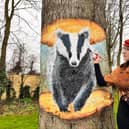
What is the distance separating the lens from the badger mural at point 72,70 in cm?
516

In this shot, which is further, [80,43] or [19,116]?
[19,116]

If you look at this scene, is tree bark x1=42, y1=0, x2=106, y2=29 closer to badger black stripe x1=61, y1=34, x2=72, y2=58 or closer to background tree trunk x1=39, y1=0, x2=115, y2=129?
background tree trunk x1=39, y1=0, x2=115, y2=129

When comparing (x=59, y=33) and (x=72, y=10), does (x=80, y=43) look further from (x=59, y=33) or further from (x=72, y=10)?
(x=72, y=10)

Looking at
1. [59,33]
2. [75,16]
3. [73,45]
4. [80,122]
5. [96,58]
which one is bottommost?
[80,122]

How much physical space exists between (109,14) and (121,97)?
25267 millimetres

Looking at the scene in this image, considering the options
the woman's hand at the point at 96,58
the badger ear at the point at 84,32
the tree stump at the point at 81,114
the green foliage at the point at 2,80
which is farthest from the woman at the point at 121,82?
the green foliage at the point at 2,80

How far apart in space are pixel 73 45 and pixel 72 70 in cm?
27

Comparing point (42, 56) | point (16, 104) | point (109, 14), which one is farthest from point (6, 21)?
point (42, 56)

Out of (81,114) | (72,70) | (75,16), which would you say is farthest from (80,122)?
(75,16)

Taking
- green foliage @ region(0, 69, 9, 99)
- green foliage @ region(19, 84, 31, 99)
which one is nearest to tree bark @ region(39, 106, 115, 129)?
green foliage @ region(0, 69, 9, 99)

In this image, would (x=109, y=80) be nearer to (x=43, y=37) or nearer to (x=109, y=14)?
(x=43, y=37)

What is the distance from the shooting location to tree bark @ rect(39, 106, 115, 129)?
205 inches

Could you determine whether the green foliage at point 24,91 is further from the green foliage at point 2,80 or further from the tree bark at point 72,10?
the tree bark at point 72,10

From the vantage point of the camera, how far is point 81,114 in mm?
5199
